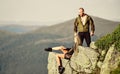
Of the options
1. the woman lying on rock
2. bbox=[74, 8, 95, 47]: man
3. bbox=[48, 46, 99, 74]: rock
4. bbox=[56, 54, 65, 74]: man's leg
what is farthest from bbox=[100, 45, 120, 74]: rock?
bbox=[56, 54, 65, 74]: man's leg


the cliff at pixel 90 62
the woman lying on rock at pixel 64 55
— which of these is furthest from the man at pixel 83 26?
the cliff at pixel 90 62

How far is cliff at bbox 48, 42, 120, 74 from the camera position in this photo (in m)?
18.6

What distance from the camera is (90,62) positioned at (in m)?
19.8

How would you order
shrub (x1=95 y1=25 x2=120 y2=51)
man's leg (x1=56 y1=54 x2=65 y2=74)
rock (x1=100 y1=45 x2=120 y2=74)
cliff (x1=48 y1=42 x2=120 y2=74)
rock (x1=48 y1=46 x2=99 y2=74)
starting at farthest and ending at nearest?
rock (x1=48 y1=46 x2=99 y2=74) → man's leg (x1=56 y1=54 x2=65 y2=74) → shrub (x1=95 y1=25 x2=120 y2=51) → cliff (x1=48 y1=42 x2=120 y2=74) → rock (x1=100 y1=45 x2=120 y2=74)

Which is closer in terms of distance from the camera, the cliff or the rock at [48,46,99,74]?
the cliff

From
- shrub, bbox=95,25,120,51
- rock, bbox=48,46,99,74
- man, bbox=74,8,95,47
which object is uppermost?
man, bbox=74,8,95,47

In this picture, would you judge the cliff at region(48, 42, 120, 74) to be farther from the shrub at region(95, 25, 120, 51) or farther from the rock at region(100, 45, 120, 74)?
the shrub at region(95, 25, 120, 51)

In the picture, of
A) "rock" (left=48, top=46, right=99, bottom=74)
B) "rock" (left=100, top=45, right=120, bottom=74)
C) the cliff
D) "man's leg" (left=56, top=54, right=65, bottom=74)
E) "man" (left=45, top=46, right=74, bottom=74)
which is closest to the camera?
"rock" (left=100, top=45, right=120, bottom=74)

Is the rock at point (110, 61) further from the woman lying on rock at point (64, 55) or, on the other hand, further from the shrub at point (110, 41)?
the woman lying on rock at point (64, 55)

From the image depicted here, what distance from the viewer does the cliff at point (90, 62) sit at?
18609mm

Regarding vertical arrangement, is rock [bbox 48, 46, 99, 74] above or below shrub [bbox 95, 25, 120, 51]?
below

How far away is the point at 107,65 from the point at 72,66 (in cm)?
249

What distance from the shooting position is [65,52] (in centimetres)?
1961

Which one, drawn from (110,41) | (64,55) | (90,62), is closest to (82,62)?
(90,62)
